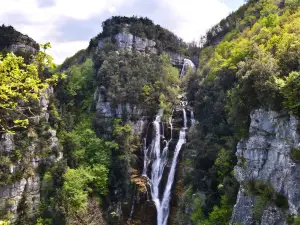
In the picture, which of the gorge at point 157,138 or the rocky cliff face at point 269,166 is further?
the gorge at point 157,138

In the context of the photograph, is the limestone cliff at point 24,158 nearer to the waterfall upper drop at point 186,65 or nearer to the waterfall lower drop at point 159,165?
the waterfall lower drop at point 159,165

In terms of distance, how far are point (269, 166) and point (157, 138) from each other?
56.3 ft

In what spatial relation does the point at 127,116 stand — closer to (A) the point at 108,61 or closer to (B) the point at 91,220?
(A) the point at 108,61

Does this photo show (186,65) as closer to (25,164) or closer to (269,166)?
(25,164)

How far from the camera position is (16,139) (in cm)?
2595

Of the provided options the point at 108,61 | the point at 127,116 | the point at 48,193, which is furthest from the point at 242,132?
the point at 108,61

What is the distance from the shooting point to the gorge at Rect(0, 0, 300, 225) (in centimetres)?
1786

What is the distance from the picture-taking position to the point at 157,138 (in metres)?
33.5

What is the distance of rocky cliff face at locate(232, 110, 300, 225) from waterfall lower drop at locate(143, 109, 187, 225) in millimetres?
10158

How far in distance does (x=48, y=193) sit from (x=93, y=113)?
462 inches

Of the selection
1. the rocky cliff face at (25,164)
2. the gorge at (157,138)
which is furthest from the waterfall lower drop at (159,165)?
the rocky cliff face at (25,164)

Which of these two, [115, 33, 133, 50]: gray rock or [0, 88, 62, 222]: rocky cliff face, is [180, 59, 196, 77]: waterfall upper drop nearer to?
[115, 33, 133, 50]: gray rock

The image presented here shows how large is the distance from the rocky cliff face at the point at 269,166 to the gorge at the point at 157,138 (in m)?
0.07

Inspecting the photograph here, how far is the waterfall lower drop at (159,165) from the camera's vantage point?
28219mm
